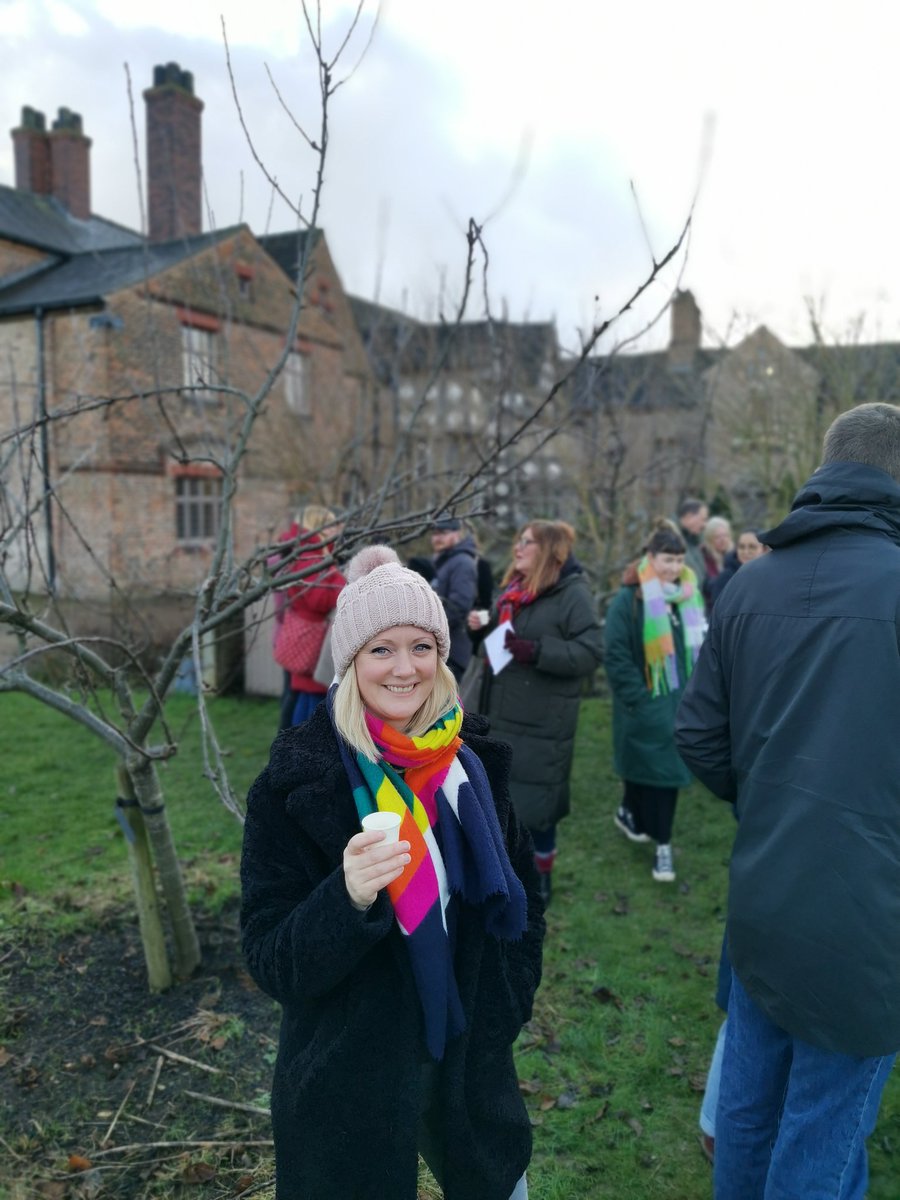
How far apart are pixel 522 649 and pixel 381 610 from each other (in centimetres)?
242

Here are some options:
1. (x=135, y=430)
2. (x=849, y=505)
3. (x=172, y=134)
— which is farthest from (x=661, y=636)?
(x=172, y=134)

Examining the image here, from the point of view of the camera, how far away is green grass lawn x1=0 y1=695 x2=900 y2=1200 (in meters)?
2.83

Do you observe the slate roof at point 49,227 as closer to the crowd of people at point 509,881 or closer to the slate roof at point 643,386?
the slate roof at point 643,386

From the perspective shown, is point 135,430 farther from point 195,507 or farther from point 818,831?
point 818,831

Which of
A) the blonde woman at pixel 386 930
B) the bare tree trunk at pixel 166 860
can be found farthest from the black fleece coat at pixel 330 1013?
the bare tree trunk at pixel 166 860

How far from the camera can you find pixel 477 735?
1951 mm

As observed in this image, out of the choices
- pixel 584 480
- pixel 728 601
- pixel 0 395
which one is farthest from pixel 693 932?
pixel 0 395

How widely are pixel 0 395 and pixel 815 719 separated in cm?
1781

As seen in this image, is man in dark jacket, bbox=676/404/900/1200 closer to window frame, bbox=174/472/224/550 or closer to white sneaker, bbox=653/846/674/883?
white sneaker, bbox=653/846/674/883

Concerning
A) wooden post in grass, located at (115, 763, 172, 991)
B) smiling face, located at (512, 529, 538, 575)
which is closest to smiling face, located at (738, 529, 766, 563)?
smiling face, located at (512, 529, 538, 575)

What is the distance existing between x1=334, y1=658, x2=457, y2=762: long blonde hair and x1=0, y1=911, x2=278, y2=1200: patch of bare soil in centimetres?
180

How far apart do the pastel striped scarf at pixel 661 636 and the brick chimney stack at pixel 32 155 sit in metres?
26.6

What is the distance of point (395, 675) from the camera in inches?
67.7

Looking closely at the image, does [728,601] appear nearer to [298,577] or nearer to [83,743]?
[298,577]
